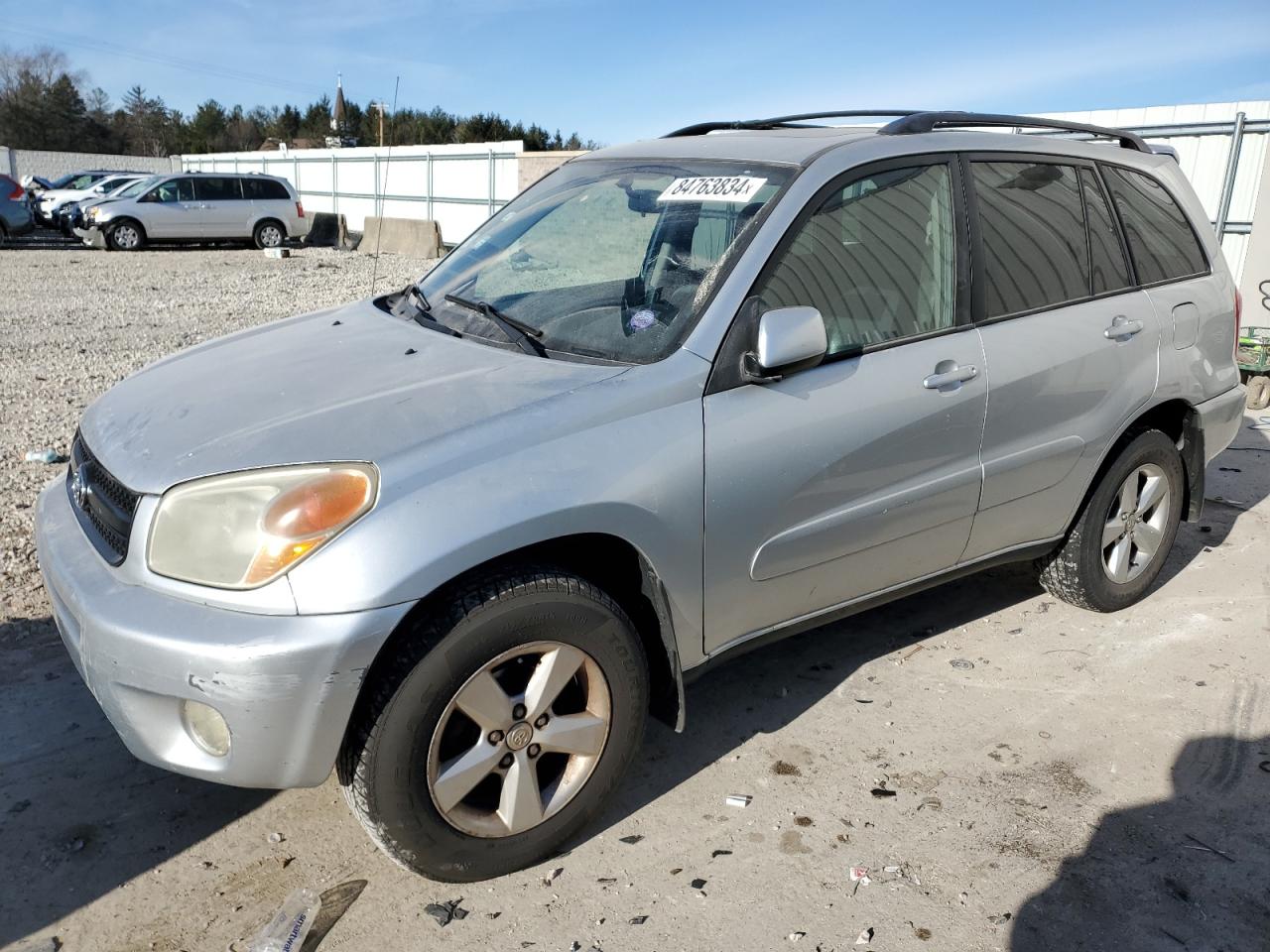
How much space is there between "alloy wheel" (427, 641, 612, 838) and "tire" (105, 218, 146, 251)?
22609mm

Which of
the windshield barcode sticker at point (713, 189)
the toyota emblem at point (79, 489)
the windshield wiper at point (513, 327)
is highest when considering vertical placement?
the windshield barcode sticker at point (713, 189)

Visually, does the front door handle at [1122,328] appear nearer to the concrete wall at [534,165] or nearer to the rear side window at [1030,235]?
the rear side window at [1030,235]

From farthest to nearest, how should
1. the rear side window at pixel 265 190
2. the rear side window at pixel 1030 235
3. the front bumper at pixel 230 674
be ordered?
the rear side window at pixel 265 190, the rear side window at pixel 1030 235, the front bumper at pixel 230 674

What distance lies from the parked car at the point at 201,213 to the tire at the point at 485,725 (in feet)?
74.0

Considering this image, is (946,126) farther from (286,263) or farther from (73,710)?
(286,263)

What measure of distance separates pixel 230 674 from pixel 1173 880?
247 cm

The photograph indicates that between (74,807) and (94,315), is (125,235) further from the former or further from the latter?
(74,807)

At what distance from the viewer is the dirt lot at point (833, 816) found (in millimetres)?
2504

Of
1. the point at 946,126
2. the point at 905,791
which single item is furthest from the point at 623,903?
the point at 946,126

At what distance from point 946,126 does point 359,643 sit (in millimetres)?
2850

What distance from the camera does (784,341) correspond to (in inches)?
106

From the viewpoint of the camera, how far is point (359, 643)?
2.18 metres

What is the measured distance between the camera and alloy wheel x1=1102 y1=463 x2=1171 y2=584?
4.11m

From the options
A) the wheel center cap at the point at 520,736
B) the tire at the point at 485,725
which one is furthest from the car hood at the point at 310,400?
the wheel center cap at the point at 520,736
